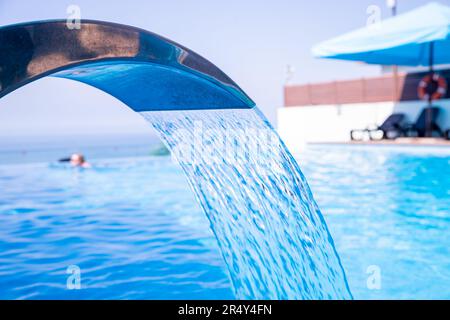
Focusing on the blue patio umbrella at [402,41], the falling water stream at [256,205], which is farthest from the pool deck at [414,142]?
the falling water stream at [256,205]

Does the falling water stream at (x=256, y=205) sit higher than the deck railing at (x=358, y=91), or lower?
lower

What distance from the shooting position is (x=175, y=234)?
596 cm

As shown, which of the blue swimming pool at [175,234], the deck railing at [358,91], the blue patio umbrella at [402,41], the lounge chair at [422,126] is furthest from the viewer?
the deck railing at [358,91]

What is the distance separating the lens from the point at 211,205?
305 centimetres

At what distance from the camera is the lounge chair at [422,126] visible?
1371 centimetres

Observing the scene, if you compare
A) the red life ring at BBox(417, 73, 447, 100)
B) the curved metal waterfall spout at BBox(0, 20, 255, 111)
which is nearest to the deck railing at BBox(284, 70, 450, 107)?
the red life ring at BBox(417, 73, 447, 100)

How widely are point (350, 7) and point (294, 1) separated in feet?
11.8

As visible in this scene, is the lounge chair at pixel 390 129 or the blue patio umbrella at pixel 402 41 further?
the lounge chair at pixel 390 129

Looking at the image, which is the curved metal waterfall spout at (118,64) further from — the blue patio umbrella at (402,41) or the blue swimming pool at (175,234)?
the blue patio umbrella at (402,41)

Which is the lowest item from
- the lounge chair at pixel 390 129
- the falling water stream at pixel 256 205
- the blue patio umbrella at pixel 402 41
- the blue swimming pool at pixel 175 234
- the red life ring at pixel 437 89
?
the blue swimming pool at pixel 175 234

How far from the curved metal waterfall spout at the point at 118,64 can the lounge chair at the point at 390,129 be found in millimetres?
12248

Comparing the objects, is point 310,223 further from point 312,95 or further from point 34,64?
point 312,95

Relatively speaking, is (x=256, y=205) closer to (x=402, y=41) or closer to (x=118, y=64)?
(x=118, y=64)
